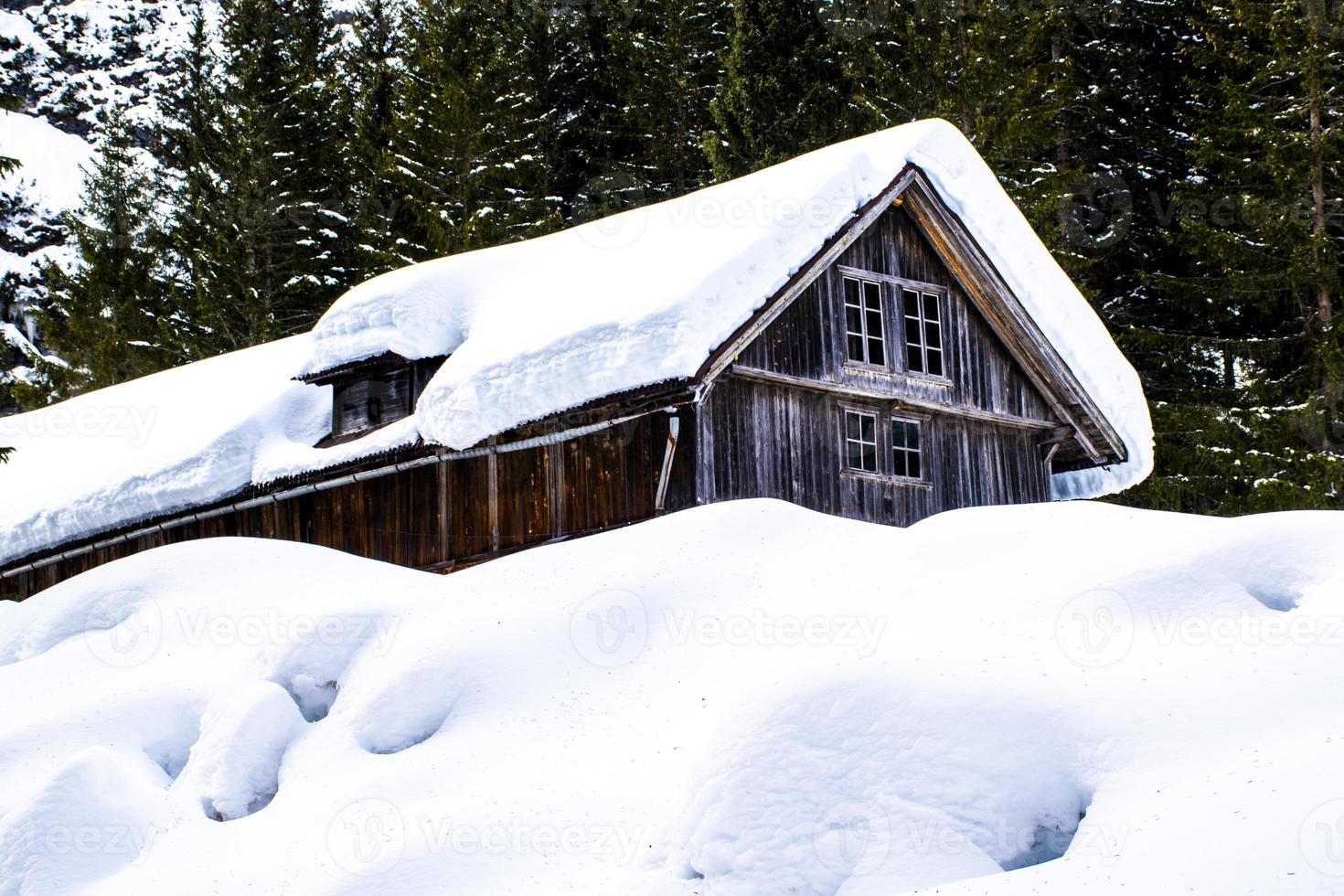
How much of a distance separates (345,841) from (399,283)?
1184 centimetres

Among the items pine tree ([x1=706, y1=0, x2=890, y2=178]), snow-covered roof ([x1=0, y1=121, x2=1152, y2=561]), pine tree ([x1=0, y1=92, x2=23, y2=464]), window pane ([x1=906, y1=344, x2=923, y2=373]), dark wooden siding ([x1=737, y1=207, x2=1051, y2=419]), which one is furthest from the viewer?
pine tree ([x1=706, y1=0, x2=890, y2=178])

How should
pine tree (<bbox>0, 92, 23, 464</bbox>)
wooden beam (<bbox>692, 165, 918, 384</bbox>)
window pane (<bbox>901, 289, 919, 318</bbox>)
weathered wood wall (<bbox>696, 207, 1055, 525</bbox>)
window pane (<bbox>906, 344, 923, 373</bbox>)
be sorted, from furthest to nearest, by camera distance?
window pane (<bbox>901, 289, 919, 318</bbox>) → window pane (<bbox>906, 344, 923, 373</bbox>) → weathered wood wall (<bbox>696, 207, 1055, 525</bbox>) → pine tree (<bbox>0, 92, 23, 464</bbox>) → wooden beam (<bbox>692, 165, 918, 384</bbox>)

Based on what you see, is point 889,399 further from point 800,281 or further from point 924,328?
point 800,281

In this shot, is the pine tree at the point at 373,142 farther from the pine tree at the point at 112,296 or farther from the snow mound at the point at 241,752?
the snow mound at the point at 241,752

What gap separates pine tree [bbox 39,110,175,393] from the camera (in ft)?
123

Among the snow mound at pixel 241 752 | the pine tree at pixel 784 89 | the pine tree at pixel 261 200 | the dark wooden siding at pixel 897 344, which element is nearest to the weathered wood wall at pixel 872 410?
the dark wooden siding at pixel 897 344

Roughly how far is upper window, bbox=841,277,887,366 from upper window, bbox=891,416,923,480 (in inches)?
38.5

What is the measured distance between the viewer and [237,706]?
10648mm

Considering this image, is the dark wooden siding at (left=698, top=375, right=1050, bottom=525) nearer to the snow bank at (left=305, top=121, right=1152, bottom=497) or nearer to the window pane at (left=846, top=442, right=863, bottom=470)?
the window pane at (left=846, top=442, right=863, bottom=470)

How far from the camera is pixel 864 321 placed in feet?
62.8

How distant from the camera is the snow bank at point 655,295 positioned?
16.7 metres

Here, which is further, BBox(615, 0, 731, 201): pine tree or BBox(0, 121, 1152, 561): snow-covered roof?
BBox(615, 0, 731, 201): pine tree

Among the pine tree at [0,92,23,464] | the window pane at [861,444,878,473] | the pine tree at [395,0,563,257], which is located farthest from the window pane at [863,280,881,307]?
the pine tree at [395,0,563,257]

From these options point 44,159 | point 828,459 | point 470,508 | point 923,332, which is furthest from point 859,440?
point 44,159
